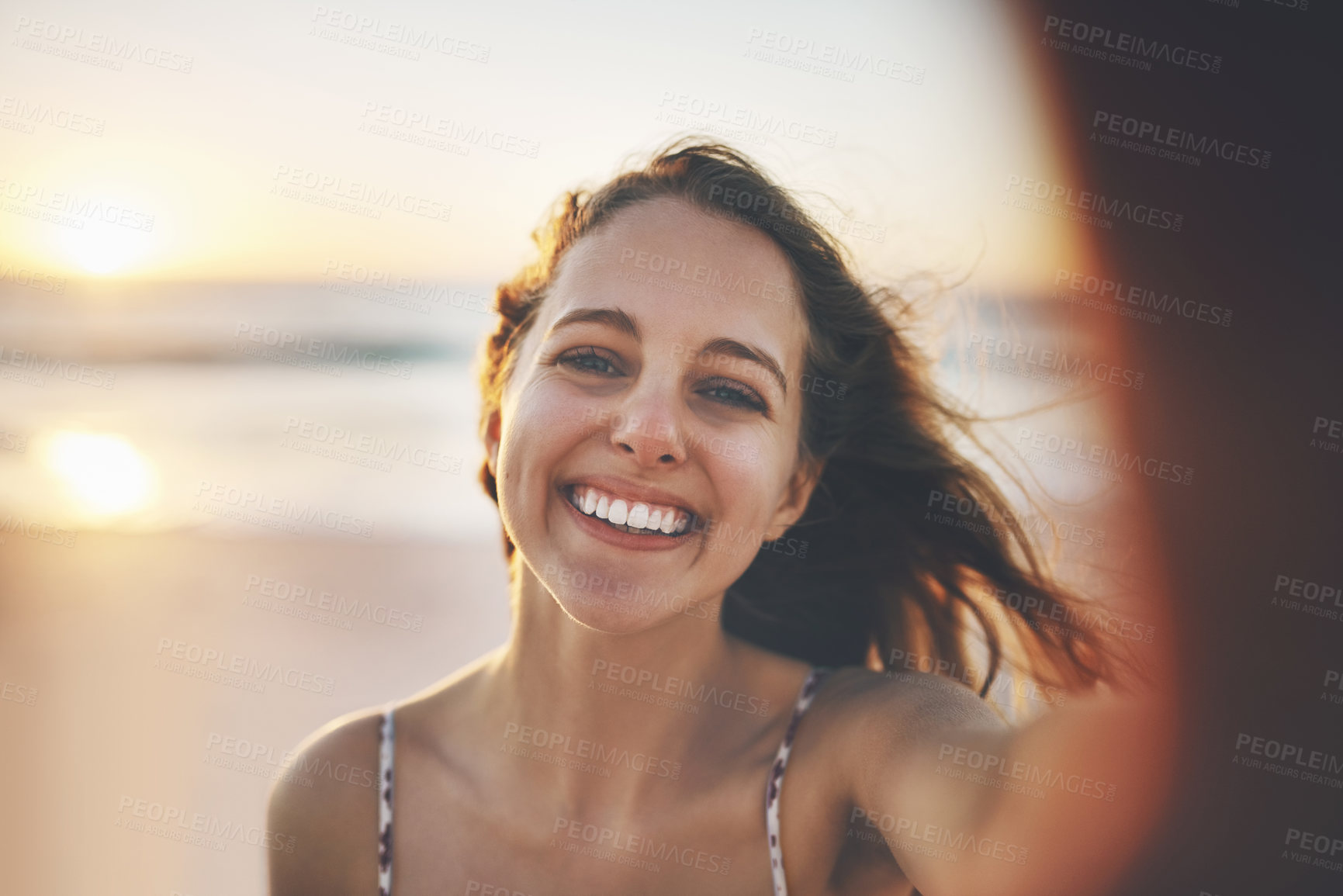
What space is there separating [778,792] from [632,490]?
669 millimetres

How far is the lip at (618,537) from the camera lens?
1.82 m

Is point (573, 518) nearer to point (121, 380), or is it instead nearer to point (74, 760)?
point (74, 760)

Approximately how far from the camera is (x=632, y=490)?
1809 mm

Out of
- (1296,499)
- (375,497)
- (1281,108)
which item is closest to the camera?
(1296,499)

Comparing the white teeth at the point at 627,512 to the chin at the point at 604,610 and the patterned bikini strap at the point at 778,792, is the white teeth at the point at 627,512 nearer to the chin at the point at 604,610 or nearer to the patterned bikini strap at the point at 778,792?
the chin at the point at 604,610

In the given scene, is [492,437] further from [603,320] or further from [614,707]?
[614,707]

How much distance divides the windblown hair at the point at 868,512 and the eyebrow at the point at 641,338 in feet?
0.55

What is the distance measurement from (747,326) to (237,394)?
727 cm

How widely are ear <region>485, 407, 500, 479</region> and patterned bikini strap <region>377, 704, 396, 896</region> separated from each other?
58cm

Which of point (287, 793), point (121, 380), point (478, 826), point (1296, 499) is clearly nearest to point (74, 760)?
point (287, 793)

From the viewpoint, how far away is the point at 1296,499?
116cm

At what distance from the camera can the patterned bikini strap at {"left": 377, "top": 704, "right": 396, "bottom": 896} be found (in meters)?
1.99

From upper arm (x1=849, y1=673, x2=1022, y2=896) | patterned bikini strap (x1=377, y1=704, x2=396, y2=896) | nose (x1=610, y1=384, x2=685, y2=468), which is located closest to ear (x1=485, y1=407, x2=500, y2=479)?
nose (x1=610, y1=384, x2=685, y2=468)

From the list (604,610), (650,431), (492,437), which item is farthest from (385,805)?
(650,431)
